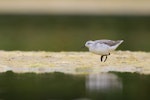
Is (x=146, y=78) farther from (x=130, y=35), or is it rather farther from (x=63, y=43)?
(x=130, y=35)

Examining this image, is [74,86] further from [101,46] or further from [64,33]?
[64,33]

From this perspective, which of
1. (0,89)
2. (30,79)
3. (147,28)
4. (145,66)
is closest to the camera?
(0,89)

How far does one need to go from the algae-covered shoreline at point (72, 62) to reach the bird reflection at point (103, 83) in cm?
48

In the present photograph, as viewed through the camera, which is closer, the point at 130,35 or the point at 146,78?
the point at 146,78

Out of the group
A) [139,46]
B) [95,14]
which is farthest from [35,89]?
[95,14]

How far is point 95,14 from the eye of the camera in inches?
1480

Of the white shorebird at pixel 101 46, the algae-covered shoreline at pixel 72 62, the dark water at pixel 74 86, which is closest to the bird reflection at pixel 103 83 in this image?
the dark water at pixel 74 86

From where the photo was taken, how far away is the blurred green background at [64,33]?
793 inches

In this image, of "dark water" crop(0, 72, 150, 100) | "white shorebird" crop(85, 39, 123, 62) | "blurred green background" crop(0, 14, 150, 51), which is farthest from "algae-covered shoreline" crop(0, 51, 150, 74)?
"blurred green background" crop(0, 14, 150, 51)

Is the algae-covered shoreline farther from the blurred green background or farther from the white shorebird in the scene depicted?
the blurred green background

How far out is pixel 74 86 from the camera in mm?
11805

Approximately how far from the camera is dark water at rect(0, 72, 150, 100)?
1096 cm

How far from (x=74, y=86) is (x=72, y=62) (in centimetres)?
260

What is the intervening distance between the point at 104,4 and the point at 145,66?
29.1m
